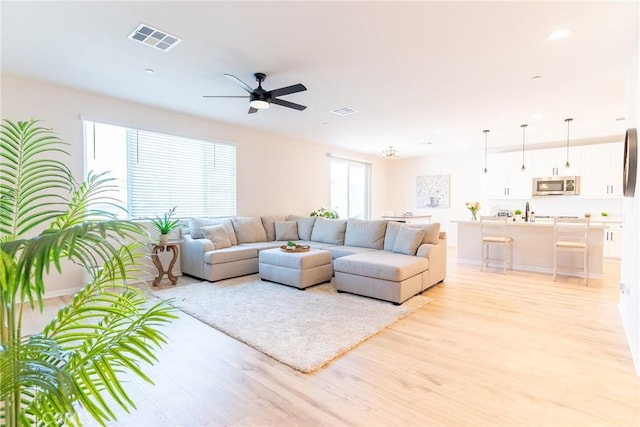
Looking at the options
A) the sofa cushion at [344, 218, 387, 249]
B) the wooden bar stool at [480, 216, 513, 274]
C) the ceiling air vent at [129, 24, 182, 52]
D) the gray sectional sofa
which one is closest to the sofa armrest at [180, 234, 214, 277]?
the gray sectional sofa

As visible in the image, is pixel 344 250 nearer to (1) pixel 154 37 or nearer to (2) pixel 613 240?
(1) pixel 154 37

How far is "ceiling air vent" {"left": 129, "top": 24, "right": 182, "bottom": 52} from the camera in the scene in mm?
2684

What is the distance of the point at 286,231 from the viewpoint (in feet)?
20.4

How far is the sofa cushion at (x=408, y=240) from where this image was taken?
4465 mm

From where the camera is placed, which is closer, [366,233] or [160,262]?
[160,262]

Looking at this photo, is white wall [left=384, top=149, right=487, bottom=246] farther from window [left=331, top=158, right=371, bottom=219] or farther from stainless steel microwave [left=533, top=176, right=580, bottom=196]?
stainless steel microwave [left=533, top=176, right=580, bottom=196]

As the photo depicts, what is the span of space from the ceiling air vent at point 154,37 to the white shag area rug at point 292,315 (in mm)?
2460

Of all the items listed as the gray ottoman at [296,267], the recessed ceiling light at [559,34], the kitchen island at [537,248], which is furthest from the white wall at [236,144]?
the recessed ceiling light at [559,34]

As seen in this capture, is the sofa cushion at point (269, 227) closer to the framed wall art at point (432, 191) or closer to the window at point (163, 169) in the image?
the window at point (163, 169)

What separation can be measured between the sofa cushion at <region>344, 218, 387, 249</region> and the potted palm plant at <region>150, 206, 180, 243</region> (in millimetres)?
2776

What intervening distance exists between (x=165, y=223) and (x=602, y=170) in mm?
8276

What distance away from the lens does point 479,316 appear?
337 centimetres

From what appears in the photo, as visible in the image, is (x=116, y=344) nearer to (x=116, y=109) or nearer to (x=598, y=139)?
(x=116, y=109)

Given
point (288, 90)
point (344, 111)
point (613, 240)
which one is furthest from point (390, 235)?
point (613, 240)
